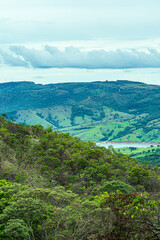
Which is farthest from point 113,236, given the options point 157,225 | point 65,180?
point 65,180

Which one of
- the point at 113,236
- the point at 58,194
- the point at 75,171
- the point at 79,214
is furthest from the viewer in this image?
the point at 75,171

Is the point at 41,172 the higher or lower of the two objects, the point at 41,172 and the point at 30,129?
the lower

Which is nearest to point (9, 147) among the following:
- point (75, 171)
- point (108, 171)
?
point (75, 171)

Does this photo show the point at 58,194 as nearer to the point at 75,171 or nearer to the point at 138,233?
the point at 138,233

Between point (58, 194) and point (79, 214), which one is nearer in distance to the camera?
point (79, 214)

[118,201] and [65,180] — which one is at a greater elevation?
[118,201]

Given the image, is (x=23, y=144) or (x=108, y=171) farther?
(x=23, y=144)

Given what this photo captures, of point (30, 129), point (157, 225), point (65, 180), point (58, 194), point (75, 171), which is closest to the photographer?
point (157, 225)

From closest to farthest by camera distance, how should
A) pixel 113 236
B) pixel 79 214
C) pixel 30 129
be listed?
pixel 113 236 < pixel 79 214 < pixel 30 129

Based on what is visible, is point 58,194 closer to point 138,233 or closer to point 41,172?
point 138,233
